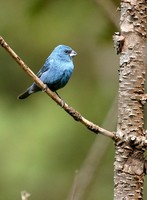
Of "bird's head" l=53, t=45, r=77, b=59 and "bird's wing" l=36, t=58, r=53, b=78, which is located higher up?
"bird's wing" l=36, t=58, r=53, b=78

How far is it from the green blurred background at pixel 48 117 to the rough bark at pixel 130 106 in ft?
10.6

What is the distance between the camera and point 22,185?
8.16 meters

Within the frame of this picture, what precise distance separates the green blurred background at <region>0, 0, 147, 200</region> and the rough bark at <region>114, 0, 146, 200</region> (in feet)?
10.6

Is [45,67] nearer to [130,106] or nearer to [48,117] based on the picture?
[130,106]

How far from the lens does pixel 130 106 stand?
326 centimetres

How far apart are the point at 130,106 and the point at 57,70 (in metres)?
1.96

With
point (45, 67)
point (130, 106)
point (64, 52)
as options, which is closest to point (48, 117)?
point (64, 52)

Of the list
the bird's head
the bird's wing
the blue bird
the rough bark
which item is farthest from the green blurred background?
the rough bark

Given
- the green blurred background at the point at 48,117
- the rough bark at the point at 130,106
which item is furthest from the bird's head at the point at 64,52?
the rough bark at the point at 130,106

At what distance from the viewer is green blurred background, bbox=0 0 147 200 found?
7578mm

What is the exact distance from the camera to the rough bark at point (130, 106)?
3223mm

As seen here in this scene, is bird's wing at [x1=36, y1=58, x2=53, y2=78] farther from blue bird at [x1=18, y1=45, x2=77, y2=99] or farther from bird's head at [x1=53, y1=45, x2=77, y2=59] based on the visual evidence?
bird's head at [x1=53, y1=45, x2=77, y2=59]

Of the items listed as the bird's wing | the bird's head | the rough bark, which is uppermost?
the rough bark

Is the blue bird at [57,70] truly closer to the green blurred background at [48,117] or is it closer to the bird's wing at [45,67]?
the bird's wing at [45,67]
